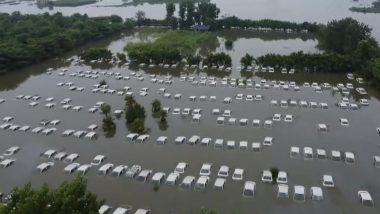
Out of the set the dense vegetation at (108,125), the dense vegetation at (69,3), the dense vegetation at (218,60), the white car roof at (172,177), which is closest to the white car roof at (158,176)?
the white car roof at (172,177)

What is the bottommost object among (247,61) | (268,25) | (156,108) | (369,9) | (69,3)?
(156,108)

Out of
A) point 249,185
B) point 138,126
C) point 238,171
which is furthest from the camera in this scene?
point 138,126

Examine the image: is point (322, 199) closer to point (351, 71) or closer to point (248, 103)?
point (248, 103)

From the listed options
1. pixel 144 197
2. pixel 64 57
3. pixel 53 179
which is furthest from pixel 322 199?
pixel 64 57

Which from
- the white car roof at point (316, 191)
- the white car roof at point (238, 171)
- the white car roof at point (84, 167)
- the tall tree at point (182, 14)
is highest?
the tall tree at point (182, 14)

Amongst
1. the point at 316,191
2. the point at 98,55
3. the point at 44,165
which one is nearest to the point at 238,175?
the point at 316,191

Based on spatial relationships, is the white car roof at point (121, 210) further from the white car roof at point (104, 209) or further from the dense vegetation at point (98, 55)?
the dense vegetation at point (98, 55)

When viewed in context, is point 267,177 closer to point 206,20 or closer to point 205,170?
point 205,170
